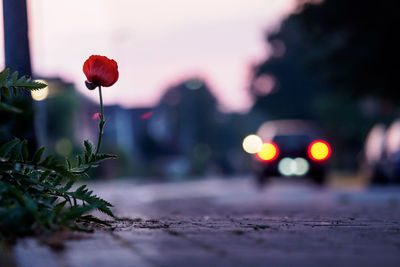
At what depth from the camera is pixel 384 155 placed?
63.2 ft

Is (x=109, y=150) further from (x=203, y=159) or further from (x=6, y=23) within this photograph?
(x=6, y=23)

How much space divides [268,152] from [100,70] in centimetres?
1537

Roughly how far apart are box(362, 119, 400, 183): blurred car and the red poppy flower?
42.7 feet

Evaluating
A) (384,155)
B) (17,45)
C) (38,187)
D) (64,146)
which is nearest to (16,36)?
(17,45)

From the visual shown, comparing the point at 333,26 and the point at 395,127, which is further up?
the point at 333,26

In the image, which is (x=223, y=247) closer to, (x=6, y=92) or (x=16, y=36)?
(x=6, y=92)

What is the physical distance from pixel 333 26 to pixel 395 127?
11.5 feet

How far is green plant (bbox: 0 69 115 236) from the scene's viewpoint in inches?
167

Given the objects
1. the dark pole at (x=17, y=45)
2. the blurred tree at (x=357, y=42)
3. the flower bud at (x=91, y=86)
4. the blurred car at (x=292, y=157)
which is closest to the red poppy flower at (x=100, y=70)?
the flower bud at (x=91, y=86)

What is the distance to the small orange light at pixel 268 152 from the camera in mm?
20453

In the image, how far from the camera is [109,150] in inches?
1582

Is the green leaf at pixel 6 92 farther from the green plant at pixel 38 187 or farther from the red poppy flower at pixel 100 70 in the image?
the red poppy flower at pixel 100 70

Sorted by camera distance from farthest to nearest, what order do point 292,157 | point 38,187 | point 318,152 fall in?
point 318,152
point 292,157
point 38,187

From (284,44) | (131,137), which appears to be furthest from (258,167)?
(131,137)
